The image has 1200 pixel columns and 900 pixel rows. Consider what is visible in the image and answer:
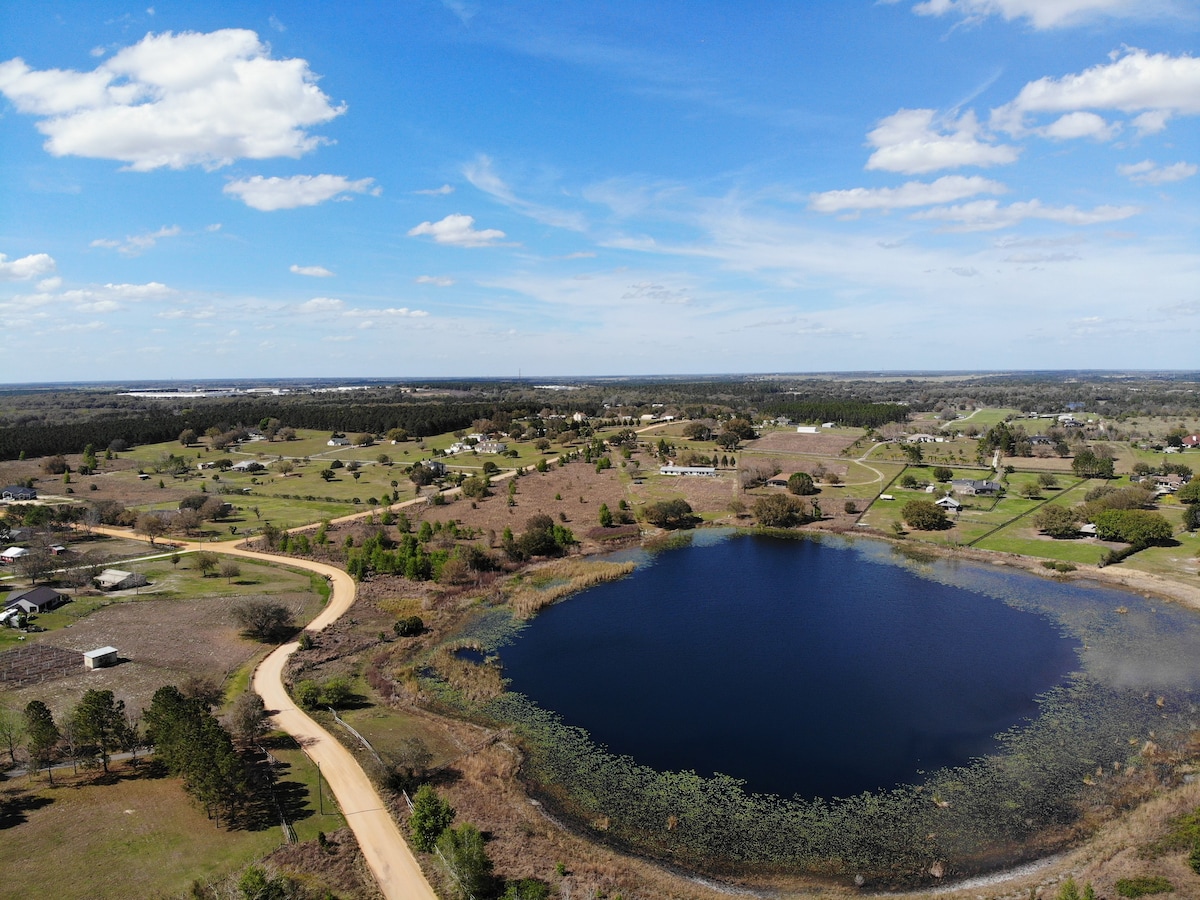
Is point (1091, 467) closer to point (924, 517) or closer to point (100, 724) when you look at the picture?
point (924, 517)

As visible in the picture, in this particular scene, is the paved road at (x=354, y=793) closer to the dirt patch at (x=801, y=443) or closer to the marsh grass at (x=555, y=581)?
the marsh grass at (x=555, y=581)

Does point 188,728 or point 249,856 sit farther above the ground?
point 188,728

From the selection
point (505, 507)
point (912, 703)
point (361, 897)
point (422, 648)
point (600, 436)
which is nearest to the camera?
point (361, 897)

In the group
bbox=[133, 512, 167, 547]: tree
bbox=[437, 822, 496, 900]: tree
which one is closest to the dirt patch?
bbox=[133, 512, 167, 547]: tree

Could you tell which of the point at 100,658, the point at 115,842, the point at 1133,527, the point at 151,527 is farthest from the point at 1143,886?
the point at 151,527

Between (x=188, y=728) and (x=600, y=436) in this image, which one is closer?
(x=188, y=728)

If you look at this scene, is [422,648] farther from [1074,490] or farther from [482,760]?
[1074,490]

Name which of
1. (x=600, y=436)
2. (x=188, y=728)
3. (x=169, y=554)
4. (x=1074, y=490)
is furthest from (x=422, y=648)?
(x=600, y=436)
